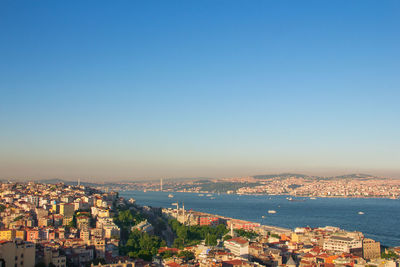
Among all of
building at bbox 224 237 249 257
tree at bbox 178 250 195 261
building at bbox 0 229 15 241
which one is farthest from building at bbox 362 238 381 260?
building at bbox 0 229 15 241

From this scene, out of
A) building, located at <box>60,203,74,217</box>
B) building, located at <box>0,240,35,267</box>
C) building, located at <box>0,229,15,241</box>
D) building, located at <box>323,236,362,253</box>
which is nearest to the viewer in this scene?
building, located at <box>0,240,35,267</box>

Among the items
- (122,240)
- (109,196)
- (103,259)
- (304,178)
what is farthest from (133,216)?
(304,178)

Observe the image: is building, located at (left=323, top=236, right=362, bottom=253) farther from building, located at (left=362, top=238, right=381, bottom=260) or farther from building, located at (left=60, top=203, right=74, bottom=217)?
building, located at (left=60, top=203, right=74, bottom=217)

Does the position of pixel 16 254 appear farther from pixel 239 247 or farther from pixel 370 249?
pixel 370 249

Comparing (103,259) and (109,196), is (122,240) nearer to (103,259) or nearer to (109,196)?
(103,259)

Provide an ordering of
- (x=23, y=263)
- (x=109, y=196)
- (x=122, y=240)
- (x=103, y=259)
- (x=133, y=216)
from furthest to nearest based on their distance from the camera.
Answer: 1. (x=109, y=196)
2. (x=133, y=216)
3. (x=122, y=240)
4. (x=103, y=259)
5. (x=23, y=263)

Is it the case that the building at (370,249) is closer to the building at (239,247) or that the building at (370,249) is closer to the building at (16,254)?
the building at (239,247)

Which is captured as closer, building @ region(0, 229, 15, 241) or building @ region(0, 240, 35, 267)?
building @ region(0, 240, 35, 267)

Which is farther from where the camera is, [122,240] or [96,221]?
[96,221]
